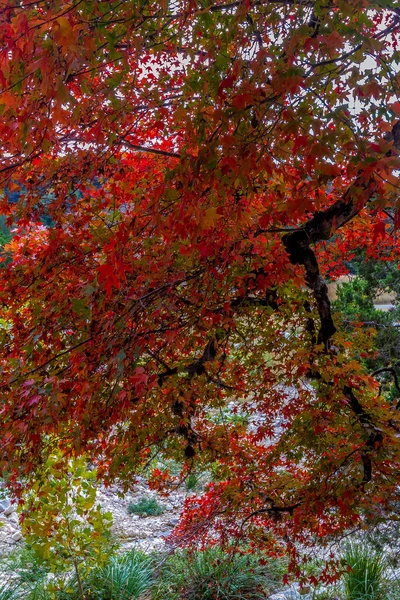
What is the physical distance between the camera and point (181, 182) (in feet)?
6.15

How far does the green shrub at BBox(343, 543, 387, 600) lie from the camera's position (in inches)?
174

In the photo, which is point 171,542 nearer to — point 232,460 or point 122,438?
point 232,460

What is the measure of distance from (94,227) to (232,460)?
7.63 feet

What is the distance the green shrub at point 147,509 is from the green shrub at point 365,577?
3.57 meters

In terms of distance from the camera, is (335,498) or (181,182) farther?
(335,498)

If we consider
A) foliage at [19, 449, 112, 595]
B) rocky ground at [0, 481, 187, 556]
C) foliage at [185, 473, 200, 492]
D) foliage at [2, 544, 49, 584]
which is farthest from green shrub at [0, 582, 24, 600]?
foliage at [185, 473, 200, 492]

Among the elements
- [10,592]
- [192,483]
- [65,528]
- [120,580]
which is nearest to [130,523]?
[192,483]

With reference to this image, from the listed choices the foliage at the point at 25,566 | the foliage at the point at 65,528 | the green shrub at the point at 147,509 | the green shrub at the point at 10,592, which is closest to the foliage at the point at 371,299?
the foliage at the point at 65,528

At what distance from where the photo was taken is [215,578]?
4902 millimetres

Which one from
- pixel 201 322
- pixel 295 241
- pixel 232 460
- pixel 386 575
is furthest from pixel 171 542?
pixel 295 241

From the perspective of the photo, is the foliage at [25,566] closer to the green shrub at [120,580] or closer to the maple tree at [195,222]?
the green shrub at [120,580]

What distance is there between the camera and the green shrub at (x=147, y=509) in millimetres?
7723

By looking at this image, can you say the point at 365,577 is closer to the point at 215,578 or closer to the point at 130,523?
the point at 215,578

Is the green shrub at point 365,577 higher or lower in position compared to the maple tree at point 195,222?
lower
